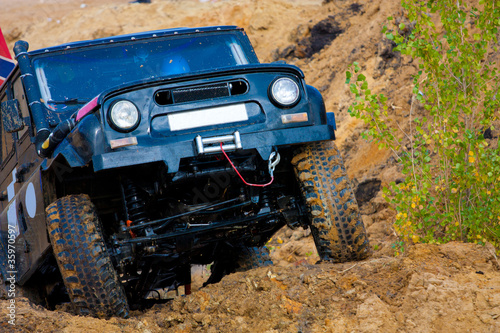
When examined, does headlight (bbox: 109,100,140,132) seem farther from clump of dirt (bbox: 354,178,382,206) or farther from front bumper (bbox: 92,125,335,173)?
clump of dirt (bbox: 354,178,382,206)

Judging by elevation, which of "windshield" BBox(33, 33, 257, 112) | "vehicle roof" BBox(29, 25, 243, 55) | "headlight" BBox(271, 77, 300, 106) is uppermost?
"vehicle roof" BBox(29, 25, 243, 55)

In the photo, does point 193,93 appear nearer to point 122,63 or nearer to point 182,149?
point 182,149

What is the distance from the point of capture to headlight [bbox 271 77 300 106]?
416cm

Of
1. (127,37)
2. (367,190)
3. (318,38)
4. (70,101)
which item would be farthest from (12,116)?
(318,38)

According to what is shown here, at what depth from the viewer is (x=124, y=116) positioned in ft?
12.8

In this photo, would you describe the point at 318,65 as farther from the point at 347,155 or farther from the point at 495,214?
the point at 495,214

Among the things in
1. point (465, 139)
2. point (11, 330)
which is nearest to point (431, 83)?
point (465, 139)

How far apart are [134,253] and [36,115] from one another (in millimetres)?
1455

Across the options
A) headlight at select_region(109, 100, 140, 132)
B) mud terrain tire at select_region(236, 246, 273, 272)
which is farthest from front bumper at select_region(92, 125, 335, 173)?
mud terrain tire at select_region(236, 246, 273, 272)

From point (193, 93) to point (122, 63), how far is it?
4.89ft

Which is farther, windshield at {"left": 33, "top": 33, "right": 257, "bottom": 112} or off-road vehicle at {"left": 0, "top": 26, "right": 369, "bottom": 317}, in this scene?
windshield at {"left": 33, "top": 33, "right": 257, "bottom": 112}

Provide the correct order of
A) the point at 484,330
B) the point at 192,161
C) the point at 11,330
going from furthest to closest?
the point at 192,161
the point at 11,330
the point at 484,330

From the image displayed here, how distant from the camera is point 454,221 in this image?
15.9 ft

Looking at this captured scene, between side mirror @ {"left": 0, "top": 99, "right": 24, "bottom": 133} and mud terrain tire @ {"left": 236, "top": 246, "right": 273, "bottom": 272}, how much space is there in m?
2.36
